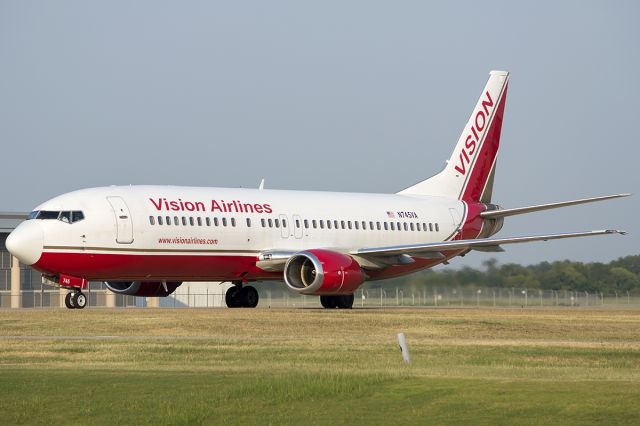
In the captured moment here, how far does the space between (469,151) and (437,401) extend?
3740 cm

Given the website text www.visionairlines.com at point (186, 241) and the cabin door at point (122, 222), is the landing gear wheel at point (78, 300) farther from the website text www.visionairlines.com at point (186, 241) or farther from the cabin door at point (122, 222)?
the website text www.visionairlines.com at point (186, 241)

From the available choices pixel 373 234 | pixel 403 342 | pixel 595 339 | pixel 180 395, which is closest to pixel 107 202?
pixel 373 234

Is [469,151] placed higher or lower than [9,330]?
higher

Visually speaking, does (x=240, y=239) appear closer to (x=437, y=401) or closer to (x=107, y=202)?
(x=107, y=202)

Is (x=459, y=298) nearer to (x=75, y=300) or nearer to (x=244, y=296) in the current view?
(x=244, y=296)

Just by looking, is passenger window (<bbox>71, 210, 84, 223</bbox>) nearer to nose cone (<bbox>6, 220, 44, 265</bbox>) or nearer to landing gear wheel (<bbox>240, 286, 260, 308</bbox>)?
nose cone (<bbox>6, 220, 44, 265</bbox>)

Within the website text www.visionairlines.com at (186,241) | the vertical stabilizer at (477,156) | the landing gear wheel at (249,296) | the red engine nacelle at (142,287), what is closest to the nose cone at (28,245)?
the website text www.visionairlines.com at (186,241)

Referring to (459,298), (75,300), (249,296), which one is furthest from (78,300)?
(459,298)

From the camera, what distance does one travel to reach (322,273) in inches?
1785

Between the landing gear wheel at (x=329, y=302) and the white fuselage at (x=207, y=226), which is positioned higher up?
the white fuselage at (x=207, y=226)

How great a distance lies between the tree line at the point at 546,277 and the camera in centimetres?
5519

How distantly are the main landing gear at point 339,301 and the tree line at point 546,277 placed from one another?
19.0 ft

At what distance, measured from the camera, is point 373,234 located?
51.8m

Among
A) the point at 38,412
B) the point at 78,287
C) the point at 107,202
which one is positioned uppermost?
the point at 107,202
